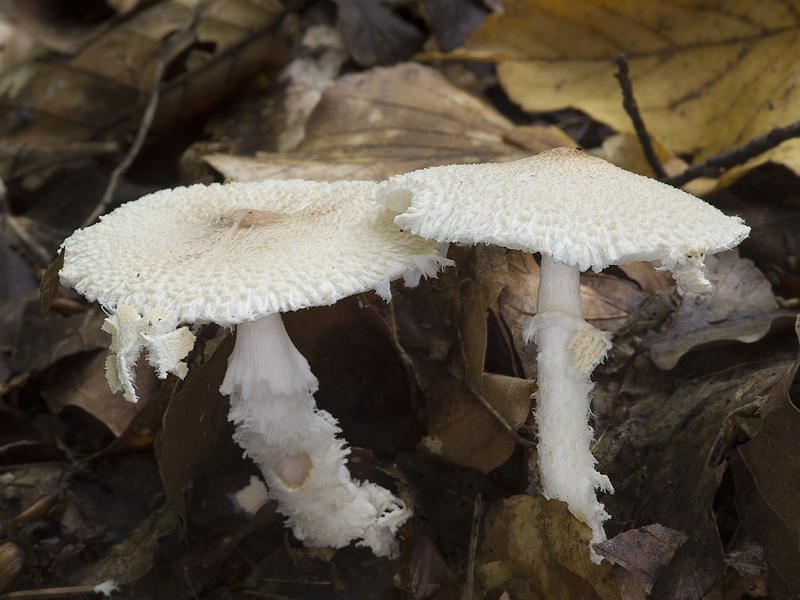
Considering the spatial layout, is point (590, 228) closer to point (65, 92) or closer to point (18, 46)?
point (65, 92)

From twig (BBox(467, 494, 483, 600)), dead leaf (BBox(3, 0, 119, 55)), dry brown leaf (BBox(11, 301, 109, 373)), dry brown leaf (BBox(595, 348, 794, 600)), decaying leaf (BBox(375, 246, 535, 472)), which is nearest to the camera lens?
dry brown leaf (BBox(595, 348, 794, 600))

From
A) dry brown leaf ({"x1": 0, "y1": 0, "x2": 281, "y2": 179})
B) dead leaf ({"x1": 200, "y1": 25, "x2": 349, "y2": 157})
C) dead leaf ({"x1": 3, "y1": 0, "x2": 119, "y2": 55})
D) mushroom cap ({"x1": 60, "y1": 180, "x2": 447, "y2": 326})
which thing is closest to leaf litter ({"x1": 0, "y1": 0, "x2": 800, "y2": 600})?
mushroom cap ({"x1": 60, "y1": 180, "x2": 447, "y2": 326})

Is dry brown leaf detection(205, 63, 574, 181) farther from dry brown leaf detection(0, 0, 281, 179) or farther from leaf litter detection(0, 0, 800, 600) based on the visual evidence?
dry brown leaf detection(0, 0, 281, 179)

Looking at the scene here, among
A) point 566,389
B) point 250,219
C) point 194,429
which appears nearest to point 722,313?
point 566,389

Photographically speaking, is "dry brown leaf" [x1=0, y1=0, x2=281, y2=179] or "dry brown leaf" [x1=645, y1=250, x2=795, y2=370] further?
"dry brown leaf" [x1=0, y1=0, x2=281, y2=179]

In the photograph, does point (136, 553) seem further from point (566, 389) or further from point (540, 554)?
point (566, 389)

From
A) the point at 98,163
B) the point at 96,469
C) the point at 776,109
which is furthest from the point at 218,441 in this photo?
the point at 776,109
